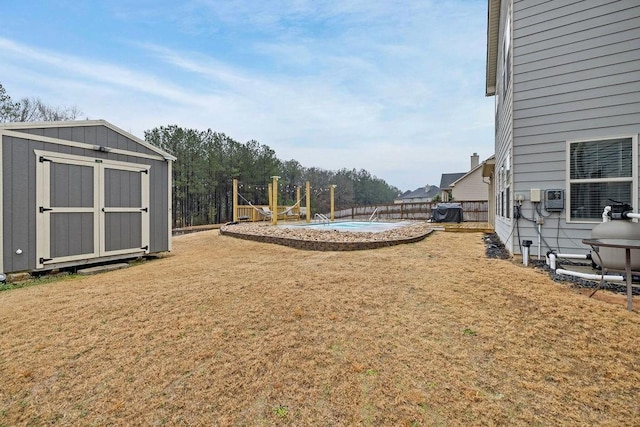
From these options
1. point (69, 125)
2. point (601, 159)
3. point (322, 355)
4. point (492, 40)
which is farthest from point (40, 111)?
point (601, 159)

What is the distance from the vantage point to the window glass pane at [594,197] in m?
4.27

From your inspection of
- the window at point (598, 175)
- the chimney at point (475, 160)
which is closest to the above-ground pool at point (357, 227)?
the window at point (598, 175)

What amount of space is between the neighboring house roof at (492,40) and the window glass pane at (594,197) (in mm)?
5144

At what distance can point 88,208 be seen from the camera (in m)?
5.27

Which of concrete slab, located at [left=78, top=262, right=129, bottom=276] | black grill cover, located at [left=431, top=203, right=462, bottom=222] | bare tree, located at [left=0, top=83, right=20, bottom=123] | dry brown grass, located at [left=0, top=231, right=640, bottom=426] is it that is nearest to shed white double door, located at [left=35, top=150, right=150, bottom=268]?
concrete slab, located at [left=78, top=262, right=129, bottom=276]

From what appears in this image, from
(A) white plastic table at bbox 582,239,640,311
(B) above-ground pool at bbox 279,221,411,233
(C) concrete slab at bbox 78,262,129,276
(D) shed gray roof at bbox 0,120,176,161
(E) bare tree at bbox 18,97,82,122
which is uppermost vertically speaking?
(E) bare tree at bbox 18,97,82,122

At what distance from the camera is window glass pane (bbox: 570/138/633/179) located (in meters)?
4.26

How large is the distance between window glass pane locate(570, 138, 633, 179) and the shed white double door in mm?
7350

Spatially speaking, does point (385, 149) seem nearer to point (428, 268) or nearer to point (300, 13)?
point (300, 13)

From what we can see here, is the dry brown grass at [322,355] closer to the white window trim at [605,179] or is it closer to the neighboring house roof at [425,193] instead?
the white window trim at [605,179]

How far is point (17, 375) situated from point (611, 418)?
346 centimetres

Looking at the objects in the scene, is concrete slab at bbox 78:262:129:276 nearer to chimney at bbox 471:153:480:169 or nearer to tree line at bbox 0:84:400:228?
tree line at bbox 0:84:400:228

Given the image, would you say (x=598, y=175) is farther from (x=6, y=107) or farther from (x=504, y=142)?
(x=6, y=107)

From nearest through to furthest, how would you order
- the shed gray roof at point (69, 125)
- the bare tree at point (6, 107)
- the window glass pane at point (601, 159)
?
the window glass pane at point (601, 159) < the shed gray roof at point (69, 125) < the bare tree at point (6, 107)
